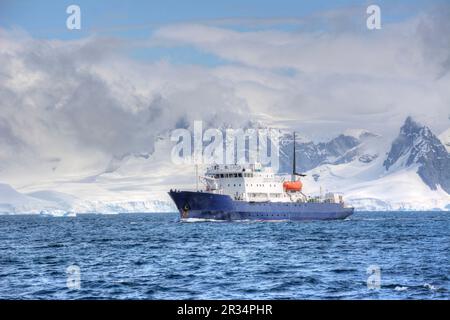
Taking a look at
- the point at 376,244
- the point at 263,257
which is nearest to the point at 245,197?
the point at 376,244

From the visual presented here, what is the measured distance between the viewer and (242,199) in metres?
127

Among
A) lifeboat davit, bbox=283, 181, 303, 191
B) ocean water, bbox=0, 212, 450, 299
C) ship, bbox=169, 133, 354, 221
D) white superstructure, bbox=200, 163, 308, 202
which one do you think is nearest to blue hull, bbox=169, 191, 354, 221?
ship, bbox=169, 133, 354, 221

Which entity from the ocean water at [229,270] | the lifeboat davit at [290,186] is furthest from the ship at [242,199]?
the ocean water at [229,270]

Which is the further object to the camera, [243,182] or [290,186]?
[290,186]

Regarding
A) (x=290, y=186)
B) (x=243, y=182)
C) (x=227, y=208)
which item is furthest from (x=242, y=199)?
(x=290, y=186)

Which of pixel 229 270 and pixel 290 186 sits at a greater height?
pixel 290 186

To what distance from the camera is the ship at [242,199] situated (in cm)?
12519

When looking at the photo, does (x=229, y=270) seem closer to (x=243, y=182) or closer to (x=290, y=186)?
(x=243, y=182)

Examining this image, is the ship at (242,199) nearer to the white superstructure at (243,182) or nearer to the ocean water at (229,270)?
the white superstructure at (243,182)

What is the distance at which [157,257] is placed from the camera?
57281 millimetres

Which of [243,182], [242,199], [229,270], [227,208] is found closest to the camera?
[229,270]

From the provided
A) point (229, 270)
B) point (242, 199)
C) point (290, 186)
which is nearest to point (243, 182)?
point (242, 199)

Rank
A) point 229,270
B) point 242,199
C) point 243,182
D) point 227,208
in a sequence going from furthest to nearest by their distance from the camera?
point 243,182, point 242,199, point 227,208, point 229,270

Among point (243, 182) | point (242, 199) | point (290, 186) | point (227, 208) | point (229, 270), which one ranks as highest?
point (243, 182)
